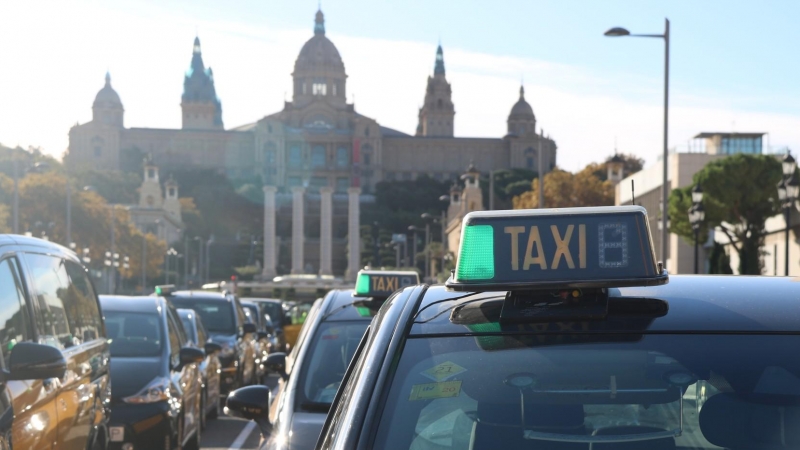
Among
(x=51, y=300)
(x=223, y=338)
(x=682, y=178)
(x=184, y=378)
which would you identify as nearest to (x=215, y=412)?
(x=223, y=338)

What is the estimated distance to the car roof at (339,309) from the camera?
853 cm

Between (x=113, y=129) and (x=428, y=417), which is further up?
(x=113, y=129)

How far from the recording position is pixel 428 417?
3383 mm

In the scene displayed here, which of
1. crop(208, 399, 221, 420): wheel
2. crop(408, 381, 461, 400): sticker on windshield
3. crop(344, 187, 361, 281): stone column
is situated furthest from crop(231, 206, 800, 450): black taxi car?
crop(344, 187, 361, 281): stone column

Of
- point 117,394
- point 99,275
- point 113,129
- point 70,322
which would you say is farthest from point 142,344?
point 113,129

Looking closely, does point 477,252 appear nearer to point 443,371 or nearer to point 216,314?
point 443,371

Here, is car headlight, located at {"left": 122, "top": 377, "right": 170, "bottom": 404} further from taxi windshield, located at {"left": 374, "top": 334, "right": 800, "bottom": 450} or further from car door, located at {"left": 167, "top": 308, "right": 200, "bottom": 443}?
taxi windshield, located at {"left": 374, "top": 334, "right": 800, "bottom": 450}

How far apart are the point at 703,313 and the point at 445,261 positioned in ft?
249

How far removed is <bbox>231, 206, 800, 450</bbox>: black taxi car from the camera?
3219 millimetres

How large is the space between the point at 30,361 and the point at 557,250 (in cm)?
300

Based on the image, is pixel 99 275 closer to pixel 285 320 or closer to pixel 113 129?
pixel 285 320

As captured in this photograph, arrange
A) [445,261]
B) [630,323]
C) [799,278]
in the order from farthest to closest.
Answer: [445,261]
[799,278]
[630,323]

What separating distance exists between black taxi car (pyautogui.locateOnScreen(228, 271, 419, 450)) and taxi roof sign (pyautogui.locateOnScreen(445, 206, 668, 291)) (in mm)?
2592

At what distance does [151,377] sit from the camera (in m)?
10.5
